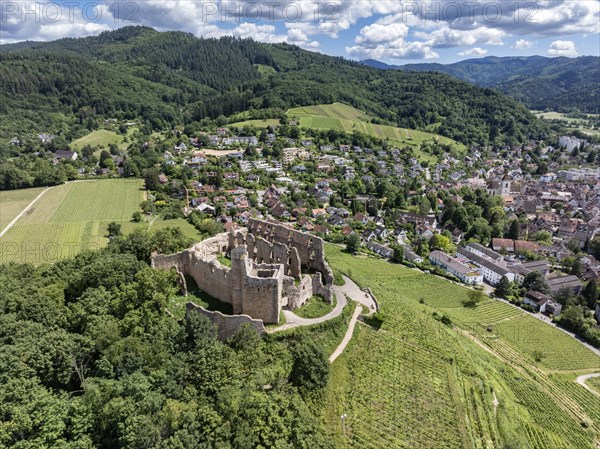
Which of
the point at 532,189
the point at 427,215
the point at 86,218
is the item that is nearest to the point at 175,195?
the point at 86,218

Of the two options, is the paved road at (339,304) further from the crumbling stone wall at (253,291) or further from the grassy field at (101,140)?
the grassy field at (101,140)

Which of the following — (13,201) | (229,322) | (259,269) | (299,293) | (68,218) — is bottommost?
(68,218)

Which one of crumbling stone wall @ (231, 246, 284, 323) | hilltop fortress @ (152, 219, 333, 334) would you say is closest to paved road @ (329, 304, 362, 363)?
hilltop fortress @ (152, 219, 333, 334)

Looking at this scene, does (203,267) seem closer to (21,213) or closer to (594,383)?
(594,383)

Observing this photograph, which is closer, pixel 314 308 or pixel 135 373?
pixel 135 373

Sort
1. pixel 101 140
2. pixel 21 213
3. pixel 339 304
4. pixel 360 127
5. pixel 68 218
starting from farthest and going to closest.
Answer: pixel 360 127 → pixel 101 140 → pixel 21 213 → pixel 68 218 → pixel 339 304

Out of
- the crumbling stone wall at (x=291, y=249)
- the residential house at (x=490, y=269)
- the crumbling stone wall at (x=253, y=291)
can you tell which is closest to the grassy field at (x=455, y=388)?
the crumbling stone wall at (x=253, y=291)

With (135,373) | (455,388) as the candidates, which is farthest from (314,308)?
(135,373)
